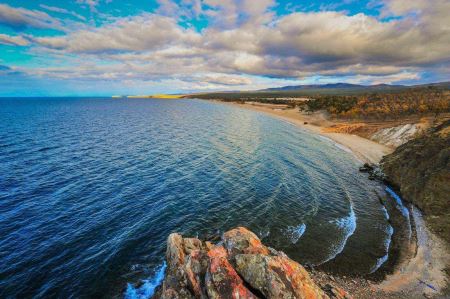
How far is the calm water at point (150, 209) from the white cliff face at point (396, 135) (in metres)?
16.2

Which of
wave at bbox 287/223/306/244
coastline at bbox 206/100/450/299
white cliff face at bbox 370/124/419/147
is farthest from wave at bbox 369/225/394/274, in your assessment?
white cliff face at bbox 370/124/419/147

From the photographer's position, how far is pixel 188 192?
129ft

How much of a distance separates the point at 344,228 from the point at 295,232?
6.13m

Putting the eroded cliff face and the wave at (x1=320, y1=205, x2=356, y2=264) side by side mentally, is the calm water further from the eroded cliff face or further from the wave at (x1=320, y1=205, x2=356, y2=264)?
the eroded cliff face

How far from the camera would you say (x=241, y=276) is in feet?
45.6

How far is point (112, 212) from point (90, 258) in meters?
8.69

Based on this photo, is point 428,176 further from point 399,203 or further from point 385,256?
point 385,256

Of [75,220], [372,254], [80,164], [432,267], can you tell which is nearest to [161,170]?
[80,164]

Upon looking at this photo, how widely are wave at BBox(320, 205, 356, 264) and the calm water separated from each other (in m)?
0.12

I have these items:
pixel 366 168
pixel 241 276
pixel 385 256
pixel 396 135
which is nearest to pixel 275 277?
pixel 241 276

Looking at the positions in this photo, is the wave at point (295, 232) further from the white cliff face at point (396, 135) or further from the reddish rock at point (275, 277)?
the white cliff face at point (396, 135)

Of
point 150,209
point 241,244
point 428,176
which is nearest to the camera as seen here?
point 241,244

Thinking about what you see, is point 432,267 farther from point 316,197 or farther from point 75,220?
point 75,220

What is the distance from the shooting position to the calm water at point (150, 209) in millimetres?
23594
